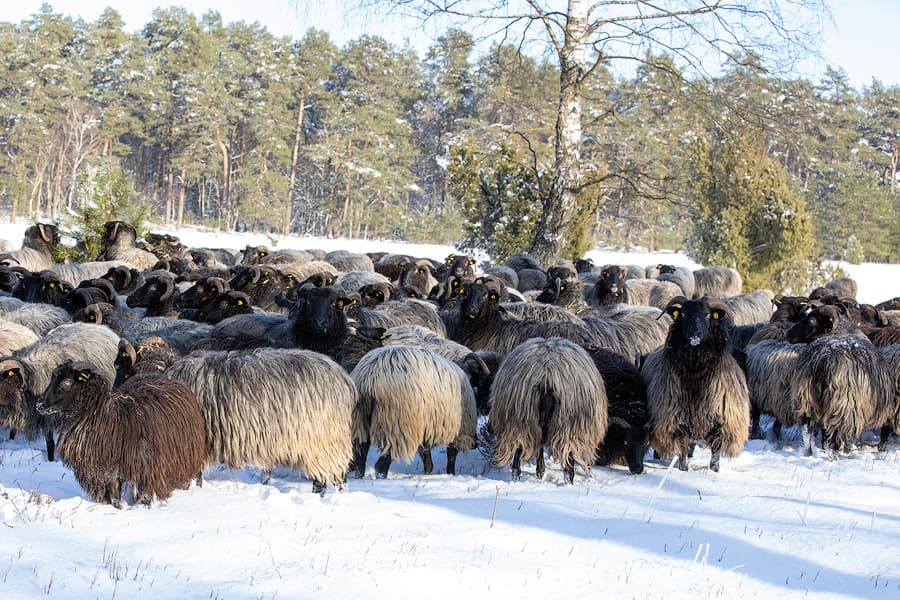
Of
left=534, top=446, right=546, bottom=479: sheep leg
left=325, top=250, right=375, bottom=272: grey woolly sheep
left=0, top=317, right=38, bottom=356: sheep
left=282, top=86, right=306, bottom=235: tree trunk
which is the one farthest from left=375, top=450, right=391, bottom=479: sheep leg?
left=282, top=86, right=306, bottom=235: tree trunk

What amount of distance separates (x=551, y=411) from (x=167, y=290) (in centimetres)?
700

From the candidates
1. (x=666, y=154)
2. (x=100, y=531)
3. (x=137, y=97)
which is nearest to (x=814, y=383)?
(x=100, y=531)

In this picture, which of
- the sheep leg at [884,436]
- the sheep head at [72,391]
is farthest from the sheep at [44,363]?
the sheep leg at [884,436]

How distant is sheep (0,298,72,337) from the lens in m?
10.4

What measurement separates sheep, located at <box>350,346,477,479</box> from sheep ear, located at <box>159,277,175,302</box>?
5492 mm

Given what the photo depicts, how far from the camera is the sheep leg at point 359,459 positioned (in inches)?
295

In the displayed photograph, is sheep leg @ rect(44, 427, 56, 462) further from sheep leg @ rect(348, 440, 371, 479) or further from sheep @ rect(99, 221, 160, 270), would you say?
sheep @ rect(99, 221, 160, 270)

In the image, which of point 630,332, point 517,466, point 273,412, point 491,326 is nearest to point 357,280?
point 491,326

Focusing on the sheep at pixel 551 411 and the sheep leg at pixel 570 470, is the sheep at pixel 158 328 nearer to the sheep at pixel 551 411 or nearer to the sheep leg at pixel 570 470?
the sheep at pixel 551 411

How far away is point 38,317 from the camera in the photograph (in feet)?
34.5

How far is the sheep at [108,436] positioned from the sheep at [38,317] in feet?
15.3

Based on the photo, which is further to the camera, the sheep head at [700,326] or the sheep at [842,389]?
the sheep at [842,389]

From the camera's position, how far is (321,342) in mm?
8727

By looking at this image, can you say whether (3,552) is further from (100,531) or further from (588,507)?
(588,507)
